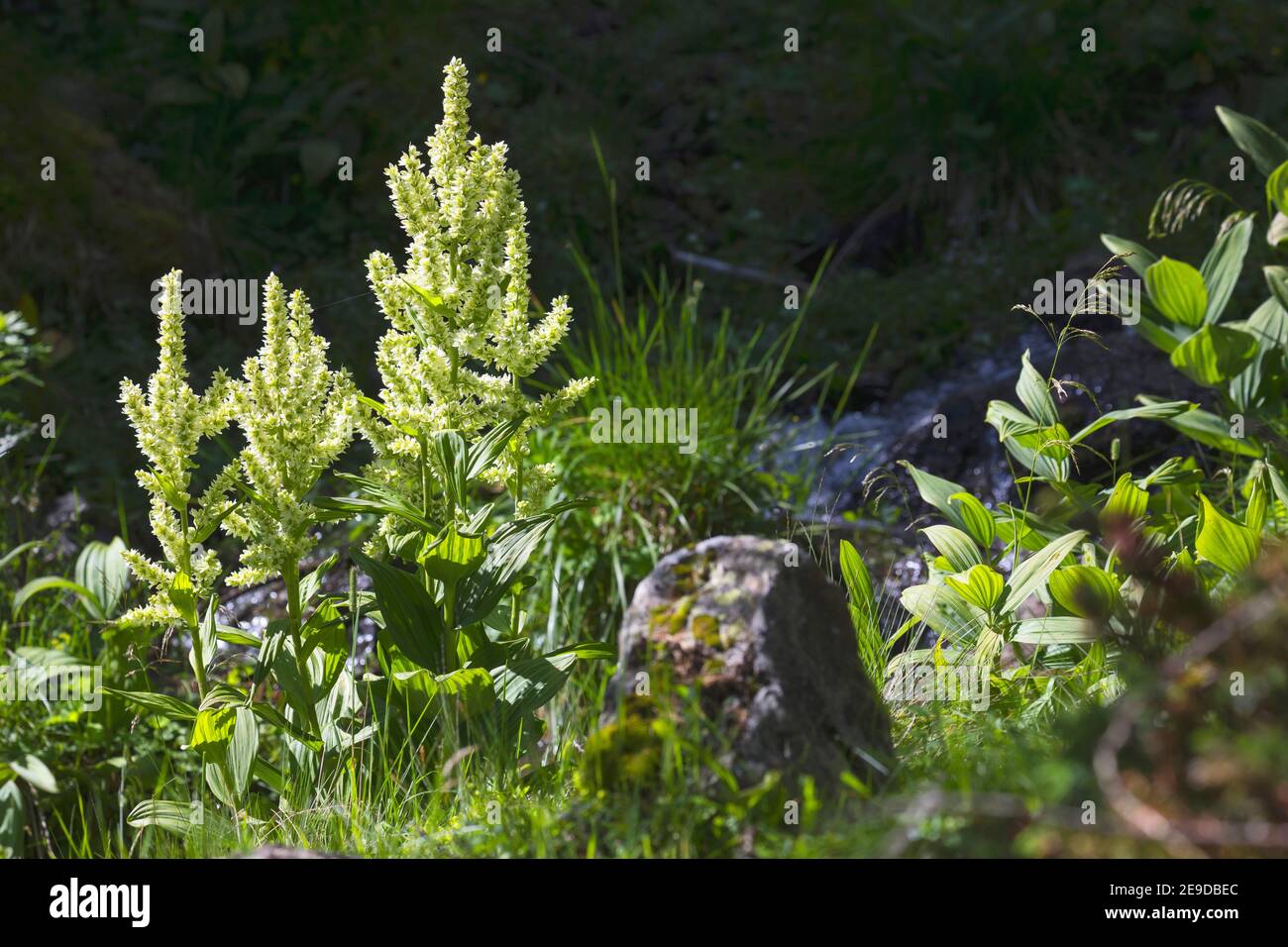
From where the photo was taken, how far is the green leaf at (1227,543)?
3.03 meters

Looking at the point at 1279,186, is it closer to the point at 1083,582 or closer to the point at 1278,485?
the point at 1278,485

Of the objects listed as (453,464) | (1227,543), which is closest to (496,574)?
(453,464)

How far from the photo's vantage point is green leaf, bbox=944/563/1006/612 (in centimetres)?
320

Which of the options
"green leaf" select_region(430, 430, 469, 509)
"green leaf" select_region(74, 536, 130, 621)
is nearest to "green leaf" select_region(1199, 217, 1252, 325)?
"green leaf" select_region(430, 430, 469, 509)

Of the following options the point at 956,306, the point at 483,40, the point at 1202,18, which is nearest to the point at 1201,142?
the point at 1202,18

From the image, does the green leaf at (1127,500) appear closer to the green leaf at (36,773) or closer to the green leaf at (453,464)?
the green leaf at (453,464)

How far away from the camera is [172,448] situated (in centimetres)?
296

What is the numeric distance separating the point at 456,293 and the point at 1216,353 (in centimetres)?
236

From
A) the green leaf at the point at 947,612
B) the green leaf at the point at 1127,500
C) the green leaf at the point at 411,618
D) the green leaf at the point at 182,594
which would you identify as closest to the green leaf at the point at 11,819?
the green leaf at the point at 182,594

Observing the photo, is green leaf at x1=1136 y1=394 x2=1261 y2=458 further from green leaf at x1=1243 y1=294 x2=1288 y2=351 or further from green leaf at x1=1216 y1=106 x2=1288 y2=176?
green leaf at x1=1216 y1=106 x2=1288 y2=176

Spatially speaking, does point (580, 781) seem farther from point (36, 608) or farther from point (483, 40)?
point (483, 40)

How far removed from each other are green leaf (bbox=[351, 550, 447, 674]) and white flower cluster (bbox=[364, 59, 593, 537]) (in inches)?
13.0

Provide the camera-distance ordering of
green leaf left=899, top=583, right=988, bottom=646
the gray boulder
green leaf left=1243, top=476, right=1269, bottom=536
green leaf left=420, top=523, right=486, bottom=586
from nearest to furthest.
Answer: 1. the gray boulder
2. green leaf left=420, top=523, right=486, bottom=586
3. green leaf left=1243, top=476, right=1269, bottom=536
4. green leaf left=899, top=583, right=988, bottom=646

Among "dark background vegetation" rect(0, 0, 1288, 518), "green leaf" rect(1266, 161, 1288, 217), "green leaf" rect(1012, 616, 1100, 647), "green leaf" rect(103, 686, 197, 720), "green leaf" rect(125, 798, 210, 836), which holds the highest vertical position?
"dark background vegetation" rect(0, 0, 1288, 518)
